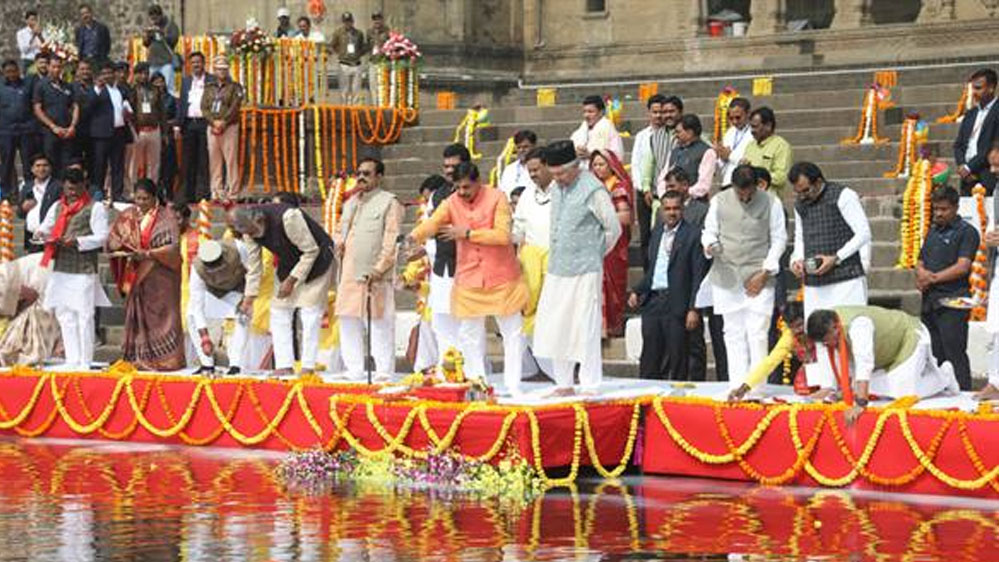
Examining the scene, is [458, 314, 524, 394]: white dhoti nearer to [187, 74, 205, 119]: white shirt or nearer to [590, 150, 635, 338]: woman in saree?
[590, 150, 635, 338]: woman in saree

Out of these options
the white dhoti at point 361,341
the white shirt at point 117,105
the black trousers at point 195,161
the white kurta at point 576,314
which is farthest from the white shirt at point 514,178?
the black trousers at point 195,161

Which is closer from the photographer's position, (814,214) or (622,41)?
(814,214)

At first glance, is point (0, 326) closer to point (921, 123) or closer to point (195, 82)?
point (195, 82)

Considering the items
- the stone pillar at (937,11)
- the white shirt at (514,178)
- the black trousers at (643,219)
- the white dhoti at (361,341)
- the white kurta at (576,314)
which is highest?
the stone pillar at (937,11)

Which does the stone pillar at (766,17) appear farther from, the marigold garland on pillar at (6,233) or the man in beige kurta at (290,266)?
the man in beige kurta at (290,266)

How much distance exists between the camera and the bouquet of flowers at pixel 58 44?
27945mm

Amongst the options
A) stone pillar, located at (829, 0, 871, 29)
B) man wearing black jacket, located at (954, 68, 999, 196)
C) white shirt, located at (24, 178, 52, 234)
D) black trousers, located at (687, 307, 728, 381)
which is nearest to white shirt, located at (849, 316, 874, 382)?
black trousers, located at (687, 307, 728, 381)

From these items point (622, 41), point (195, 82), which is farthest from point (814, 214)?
point (622, 41)

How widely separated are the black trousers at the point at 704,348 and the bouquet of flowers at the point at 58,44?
33.3 ft

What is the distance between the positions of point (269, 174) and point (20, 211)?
8.52 feet

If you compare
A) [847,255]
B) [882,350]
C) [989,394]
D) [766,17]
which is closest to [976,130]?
[847,255]

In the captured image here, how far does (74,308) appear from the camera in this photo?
66.3 feet

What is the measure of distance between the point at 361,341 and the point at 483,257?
5.56 feet

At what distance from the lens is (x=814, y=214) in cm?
1705
